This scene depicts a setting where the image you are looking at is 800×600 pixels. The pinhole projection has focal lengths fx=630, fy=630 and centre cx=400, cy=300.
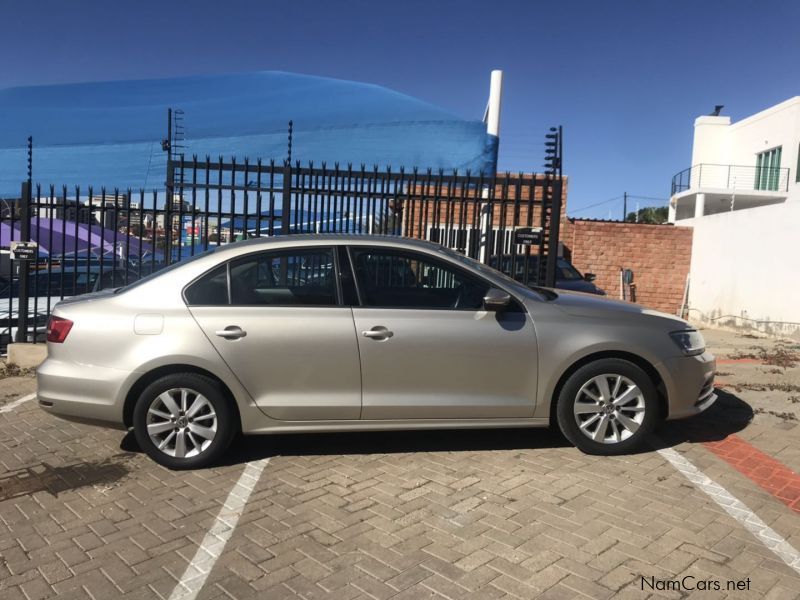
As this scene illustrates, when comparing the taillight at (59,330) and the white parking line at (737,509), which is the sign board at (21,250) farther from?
the white parking line at (737,509)

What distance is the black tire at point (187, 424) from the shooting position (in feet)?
14.1

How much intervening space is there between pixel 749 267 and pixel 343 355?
41.5ft

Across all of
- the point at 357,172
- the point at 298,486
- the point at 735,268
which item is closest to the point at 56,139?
the point at 357,172

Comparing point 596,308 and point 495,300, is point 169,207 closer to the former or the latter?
point 495,300

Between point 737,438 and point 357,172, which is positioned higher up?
point 357,172

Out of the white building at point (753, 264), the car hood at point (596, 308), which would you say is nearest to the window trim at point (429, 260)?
the car hood at point (596, 308)

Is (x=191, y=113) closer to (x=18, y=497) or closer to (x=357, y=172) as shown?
(x=357, y=172)

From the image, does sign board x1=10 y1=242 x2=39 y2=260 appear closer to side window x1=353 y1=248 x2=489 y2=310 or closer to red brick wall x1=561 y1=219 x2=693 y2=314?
A: side window x1=353 y1=248 x2=489 y2=310

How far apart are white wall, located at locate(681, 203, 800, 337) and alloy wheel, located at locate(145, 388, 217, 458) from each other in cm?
1162

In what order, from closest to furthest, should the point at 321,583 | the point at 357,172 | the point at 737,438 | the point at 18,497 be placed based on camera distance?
the point at 321,583
the point at 18,497
the point at 737,438
the point at 357,172

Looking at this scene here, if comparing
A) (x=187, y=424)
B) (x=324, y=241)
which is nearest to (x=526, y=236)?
(x=324, y=241)

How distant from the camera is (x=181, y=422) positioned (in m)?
4.34

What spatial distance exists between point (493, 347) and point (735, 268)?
490 inches

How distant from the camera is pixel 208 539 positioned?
3447mm
